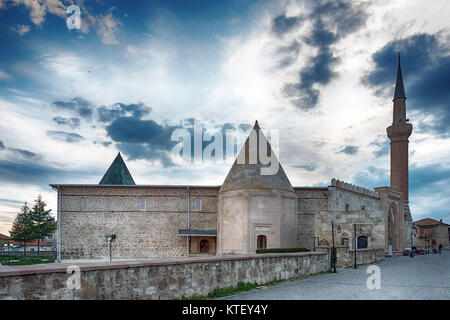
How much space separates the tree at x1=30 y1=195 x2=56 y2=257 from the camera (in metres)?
38.3

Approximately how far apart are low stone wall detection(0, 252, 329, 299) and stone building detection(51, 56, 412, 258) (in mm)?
11939

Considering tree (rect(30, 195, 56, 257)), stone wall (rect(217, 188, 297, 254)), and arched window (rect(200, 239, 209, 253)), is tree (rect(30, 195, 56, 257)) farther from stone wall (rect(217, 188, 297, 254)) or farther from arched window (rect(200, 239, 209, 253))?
stone wall (rect(217, 188, 297, 254))

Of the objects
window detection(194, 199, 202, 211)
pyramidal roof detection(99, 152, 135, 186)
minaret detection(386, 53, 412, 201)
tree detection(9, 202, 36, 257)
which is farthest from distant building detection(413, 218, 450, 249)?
tree detection(9, 202, 36, 257)

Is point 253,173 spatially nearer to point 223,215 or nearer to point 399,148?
point 223,215

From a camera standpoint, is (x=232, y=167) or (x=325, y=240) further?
(x=232, y=167)

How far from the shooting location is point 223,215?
2591 centimetres

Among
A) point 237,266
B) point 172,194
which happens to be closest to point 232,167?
point 172,194

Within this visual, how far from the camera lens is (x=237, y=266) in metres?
10.6

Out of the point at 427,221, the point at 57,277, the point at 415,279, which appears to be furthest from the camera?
the point at 427,221

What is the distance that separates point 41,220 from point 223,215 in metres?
23.5

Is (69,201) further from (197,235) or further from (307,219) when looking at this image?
(307,219)

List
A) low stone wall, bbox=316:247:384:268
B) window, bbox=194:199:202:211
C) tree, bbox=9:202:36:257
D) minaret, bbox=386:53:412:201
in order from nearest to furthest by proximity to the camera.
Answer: low stone wall, bbox=316:247:384:268
window, bbox=194:199:202:211
tree, bbox=9:202:36:257
minaret, bbox=386:53:412:201

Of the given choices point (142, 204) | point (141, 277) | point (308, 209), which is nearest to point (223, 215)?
point (142, 204)

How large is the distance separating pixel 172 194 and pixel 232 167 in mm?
6348
